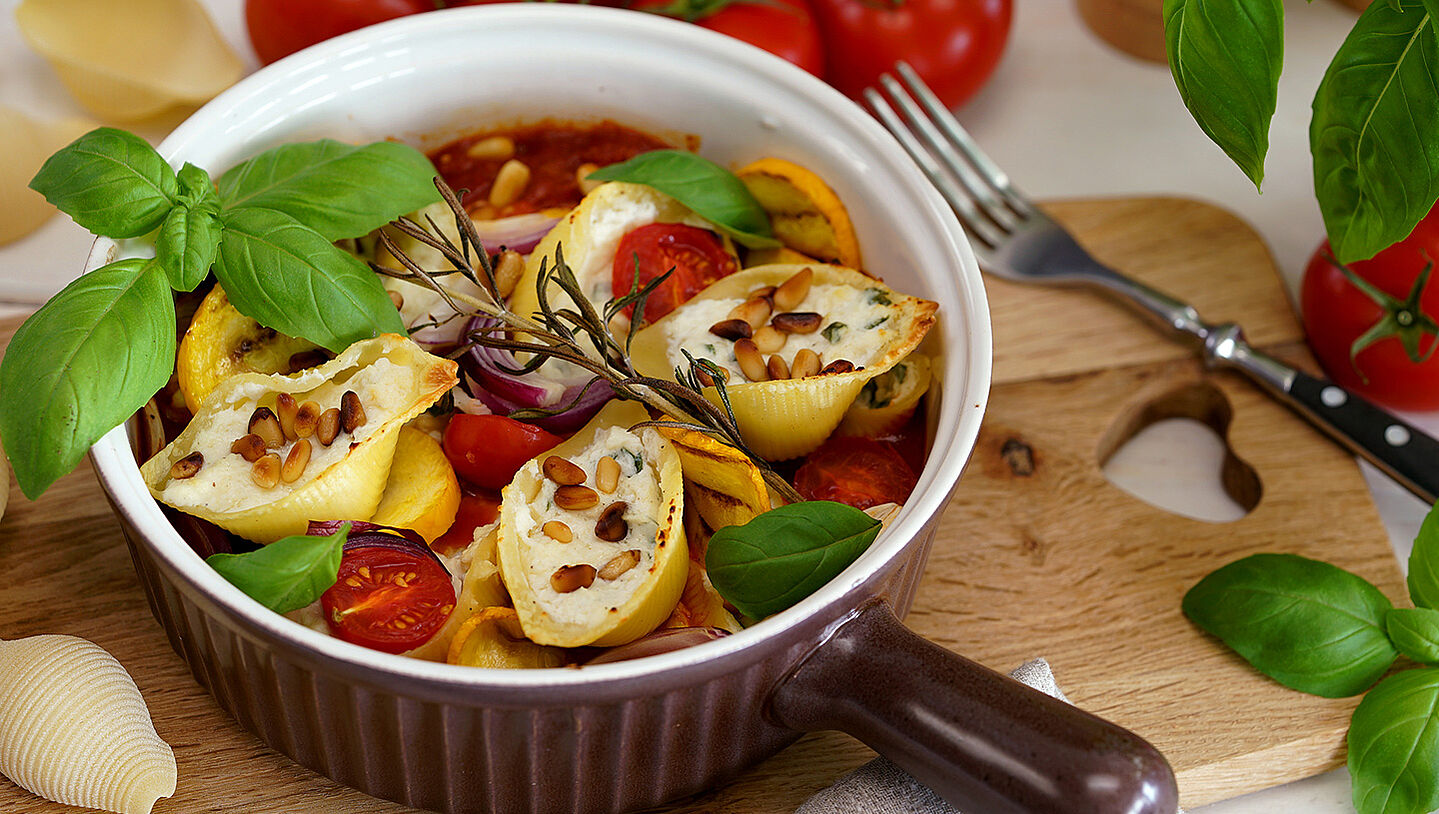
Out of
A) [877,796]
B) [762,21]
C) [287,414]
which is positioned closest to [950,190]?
[762,21]

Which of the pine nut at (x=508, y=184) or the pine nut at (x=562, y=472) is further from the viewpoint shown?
the pine nut at (x=508, y=184)

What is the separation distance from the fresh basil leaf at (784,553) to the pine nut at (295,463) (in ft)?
1.43

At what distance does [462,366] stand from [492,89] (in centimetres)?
49

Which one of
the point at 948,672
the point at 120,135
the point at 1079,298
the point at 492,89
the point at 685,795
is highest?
the point at 120,135

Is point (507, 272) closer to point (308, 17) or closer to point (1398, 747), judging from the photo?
point (308, 17)

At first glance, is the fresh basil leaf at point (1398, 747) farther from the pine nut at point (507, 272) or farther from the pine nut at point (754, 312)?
the pine nut at point (507, 272)

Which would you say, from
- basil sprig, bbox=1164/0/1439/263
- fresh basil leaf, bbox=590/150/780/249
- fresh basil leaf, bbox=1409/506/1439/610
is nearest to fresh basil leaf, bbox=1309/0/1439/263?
basil sprig, bbox=1164/0/1439/263

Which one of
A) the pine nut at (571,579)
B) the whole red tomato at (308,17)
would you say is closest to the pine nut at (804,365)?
the pine nut at (571,579)

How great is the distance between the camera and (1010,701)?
1.20 metres

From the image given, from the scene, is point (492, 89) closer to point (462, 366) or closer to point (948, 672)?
point (462, 366)

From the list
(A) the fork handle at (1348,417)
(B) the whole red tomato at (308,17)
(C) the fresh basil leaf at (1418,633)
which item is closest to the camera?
(C) the fresh basil leaf at (1418,633)

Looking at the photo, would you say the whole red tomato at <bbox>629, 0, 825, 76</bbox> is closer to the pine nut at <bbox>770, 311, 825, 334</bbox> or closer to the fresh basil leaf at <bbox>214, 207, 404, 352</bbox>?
the pine nut at <bbox>770, 311, 825, 334</bbox>

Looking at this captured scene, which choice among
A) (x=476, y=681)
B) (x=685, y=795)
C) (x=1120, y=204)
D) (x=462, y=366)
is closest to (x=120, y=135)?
(x=462, y=366)

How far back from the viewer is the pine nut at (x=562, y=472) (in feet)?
4.58
